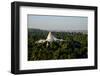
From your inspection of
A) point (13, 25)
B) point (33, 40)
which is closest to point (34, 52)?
point (33, 40)

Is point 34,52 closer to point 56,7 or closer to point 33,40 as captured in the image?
point 33,40

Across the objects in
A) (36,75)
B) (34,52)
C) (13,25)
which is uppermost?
(13,25)

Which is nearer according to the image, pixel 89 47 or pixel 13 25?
pixel 13 25

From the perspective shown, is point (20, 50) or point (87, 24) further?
point (87, 24)

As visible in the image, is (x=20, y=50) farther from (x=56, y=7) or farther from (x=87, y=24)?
(x=87, y=24)

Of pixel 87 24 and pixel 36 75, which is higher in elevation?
pixel 87 24

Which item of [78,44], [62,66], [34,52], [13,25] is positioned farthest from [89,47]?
[13,25]
